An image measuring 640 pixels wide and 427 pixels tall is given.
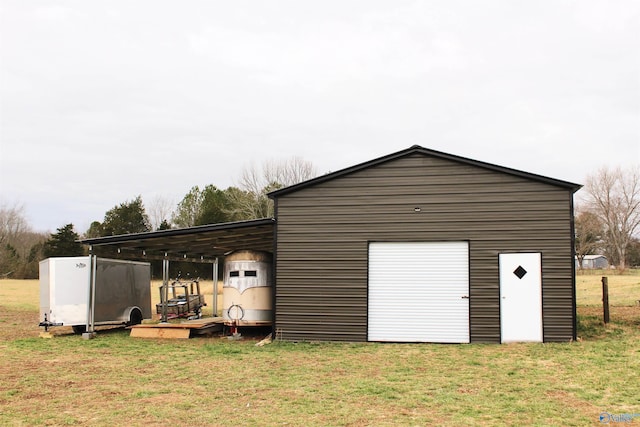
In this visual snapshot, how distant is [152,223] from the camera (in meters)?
61.4

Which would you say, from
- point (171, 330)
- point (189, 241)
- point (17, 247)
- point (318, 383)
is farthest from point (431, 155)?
point (17, 247)

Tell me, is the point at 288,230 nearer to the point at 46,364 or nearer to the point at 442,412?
the point at 46,364

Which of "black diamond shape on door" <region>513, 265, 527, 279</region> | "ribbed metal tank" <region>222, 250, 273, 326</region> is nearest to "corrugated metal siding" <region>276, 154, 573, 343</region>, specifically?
"black diamond shape on door" <region>513, 265, 527, 279</region>

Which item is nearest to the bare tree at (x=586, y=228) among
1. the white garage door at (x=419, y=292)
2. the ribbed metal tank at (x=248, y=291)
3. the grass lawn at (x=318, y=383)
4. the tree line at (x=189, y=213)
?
the tree line at (x=189, y=213)

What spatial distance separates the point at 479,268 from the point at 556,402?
5.89 meters

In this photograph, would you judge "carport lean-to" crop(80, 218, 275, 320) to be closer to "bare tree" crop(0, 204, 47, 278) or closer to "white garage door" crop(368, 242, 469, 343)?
"white garage door" crop(368, 242, 469, 343)

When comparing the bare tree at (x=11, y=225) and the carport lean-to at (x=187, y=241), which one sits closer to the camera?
the carport lean-to at (x=187, y=241)

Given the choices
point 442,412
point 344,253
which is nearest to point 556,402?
point 442,412

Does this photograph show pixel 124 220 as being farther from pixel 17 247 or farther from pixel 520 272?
pixel 520 272

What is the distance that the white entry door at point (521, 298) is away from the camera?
13000 millimetres

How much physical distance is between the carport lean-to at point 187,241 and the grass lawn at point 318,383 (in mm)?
2648

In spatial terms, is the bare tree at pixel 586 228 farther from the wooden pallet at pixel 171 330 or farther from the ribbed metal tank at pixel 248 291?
the wooden pallet at pixel 171 330

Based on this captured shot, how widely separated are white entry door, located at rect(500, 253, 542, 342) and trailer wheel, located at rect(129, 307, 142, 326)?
10.8 meters

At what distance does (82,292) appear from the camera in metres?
16.0
